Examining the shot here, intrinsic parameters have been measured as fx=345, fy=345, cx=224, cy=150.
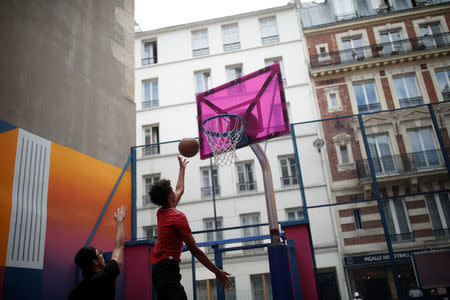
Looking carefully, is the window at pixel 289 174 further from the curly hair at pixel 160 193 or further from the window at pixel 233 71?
the curly hair at pixel 160 193

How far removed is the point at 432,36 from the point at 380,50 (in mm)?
2581

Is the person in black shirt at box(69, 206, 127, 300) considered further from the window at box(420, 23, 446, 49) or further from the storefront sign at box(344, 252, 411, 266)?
the window at box(420, 23, 446, 49)

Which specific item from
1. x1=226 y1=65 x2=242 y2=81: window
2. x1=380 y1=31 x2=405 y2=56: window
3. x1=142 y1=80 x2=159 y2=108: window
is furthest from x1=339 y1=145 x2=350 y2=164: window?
x1=142 y1=80 x2=159 y2=108: window

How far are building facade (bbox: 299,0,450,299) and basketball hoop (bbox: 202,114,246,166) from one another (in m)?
5.05

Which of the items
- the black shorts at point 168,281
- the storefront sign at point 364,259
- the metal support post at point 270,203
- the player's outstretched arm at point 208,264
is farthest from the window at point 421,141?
the black shorts at point 168,281

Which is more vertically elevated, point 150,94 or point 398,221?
point 150,94

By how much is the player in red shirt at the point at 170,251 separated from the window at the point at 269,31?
1707cm

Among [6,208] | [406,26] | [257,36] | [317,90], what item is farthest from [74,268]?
[406,26]

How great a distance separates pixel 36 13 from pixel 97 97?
1.82m

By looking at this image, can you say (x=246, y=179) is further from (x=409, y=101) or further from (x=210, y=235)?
(x=409, y=101)

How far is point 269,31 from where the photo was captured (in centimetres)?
1908

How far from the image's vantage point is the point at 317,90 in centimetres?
1747

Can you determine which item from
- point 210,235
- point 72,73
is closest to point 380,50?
point 210,235

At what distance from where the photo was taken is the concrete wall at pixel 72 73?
506 cm
